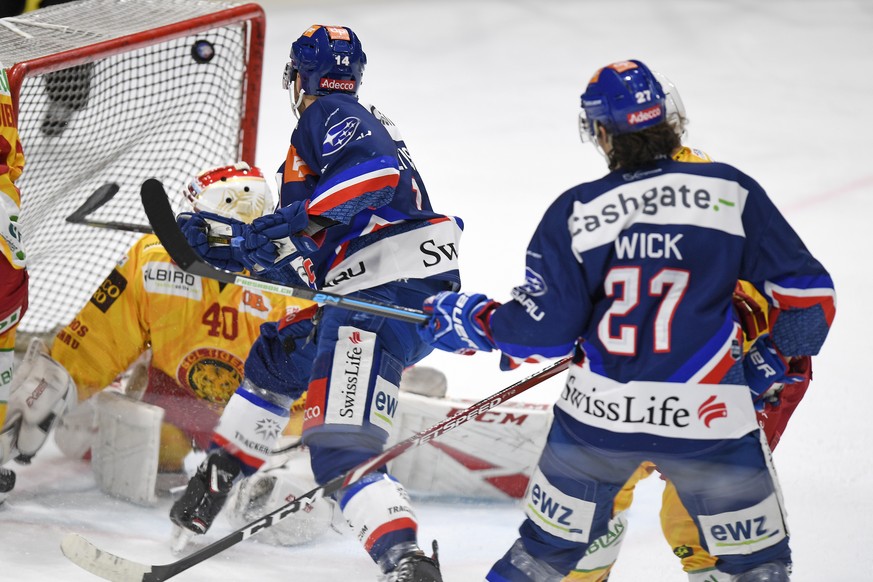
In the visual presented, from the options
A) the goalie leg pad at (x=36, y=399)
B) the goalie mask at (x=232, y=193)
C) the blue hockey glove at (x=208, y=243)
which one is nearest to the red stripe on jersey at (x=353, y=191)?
the blue hockey glove at (x=208, y=243)

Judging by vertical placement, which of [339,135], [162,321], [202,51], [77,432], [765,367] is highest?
[339,135]

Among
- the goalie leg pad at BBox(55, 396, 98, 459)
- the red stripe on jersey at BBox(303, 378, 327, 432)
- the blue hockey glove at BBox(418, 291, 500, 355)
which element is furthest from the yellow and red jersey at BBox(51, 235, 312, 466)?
the blue hockey glove at BBox(418, 291, 500, 355)

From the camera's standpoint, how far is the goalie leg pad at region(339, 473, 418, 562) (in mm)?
2221

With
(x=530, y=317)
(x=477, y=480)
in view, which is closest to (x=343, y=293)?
(x=530, y=317)

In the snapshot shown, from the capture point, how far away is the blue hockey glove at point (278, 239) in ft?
7.95

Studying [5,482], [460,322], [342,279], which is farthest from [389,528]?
[5,482]

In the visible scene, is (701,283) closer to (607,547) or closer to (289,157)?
(607,547)

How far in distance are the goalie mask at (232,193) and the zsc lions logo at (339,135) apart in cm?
66

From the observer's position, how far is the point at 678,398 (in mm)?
1901

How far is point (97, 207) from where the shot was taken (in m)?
3.48

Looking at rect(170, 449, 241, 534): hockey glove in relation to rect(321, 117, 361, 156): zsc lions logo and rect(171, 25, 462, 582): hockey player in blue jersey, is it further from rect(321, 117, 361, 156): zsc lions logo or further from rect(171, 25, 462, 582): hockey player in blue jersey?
rect(321, 117, 361, 156): zsc lions logo

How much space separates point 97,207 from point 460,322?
1726mm

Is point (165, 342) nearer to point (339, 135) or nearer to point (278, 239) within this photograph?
point (278, 239)

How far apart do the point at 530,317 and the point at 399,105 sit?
3868 mm
